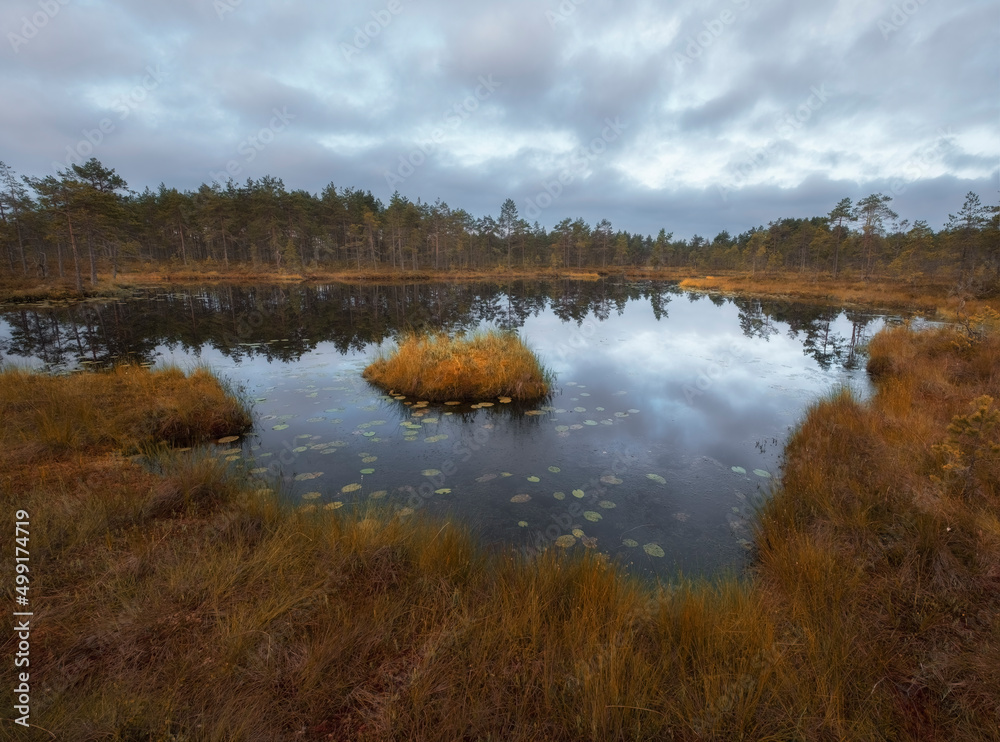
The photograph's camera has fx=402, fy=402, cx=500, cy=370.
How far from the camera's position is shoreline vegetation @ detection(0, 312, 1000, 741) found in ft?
7.72

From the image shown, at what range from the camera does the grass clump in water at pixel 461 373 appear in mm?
10734

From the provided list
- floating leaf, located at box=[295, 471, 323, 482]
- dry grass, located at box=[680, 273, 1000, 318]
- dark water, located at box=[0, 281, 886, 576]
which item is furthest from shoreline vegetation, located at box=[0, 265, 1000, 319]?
floating leaf, located at box=[295, 471, 323, 482]

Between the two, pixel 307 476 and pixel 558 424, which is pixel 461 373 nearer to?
pixel 558 424

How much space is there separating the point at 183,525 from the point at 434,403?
6312 millimetres

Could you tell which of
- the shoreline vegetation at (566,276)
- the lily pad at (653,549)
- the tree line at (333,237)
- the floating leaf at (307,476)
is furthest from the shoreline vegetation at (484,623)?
the tree line at (333,237)

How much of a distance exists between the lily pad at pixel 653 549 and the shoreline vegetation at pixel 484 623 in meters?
0.56

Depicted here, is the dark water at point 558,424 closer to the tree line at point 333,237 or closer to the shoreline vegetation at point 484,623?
the shoreline vegetation at point 484,623

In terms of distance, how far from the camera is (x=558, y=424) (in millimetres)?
9008

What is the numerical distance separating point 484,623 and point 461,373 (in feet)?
26.7

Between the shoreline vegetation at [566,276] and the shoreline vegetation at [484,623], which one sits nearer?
the shoreline vegetation at [484,623]

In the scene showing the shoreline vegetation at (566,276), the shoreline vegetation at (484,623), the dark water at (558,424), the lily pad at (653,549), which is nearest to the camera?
the shoreline vegetation at (484,623)

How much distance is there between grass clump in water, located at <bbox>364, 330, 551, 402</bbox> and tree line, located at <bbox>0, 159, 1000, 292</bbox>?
36.6 metres

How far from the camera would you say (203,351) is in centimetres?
1590

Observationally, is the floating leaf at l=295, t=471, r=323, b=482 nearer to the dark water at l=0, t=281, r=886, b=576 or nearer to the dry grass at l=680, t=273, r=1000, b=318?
the dark water at l=0, t=281, r=886, b=576
